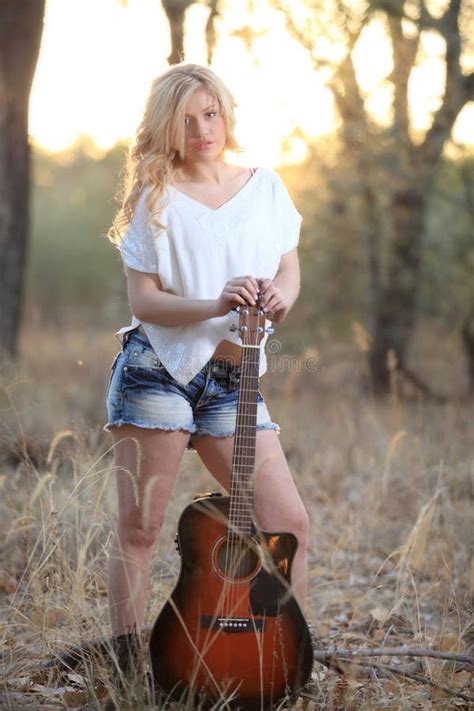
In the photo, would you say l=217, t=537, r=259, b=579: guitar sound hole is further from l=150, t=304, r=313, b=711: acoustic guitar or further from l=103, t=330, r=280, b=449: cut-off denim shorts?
l=103, t=330, r=280, b=449: cut-off denim shorts

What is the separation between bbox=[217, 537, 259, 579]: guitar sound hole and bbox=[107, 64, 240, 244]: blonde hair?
Result: 98 centimetres

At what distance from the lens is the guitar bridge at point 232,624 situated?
9.18 feet

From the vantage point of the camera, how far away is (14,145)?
28.7 feet

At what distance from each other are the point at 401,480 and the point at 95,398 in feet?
12.6

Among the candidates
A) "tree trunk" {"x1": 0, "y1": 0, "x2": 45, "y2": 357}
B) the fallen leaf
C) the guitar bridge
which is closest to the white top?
the guitar bridge

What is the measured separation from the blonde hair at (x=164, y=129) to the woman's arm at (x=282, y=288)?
40 cm

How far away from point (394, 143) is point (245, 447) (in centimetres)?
708

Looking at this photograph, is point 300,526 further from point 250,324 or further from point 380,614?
point 380,614

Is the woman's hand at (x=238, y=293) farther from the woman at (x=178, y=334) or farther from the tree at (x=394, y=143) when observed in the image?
the tree at (x=394, y=143)

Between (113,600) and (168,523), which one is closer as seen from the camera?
(113,600)

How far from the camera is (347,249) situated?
11211 millimetres

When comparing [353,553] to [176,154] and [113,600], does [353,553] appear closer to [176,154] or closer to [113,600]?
[113,600]

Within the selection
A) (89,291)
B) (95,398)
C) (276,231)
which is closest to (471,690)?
(276,231)

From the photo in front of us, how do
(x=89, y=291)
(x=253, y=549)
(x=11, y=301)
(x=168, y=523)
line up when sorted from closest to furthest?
(x=253, y=549) < (x=168, y=523) < (x=11, y=301) < (x=89, y=291)
